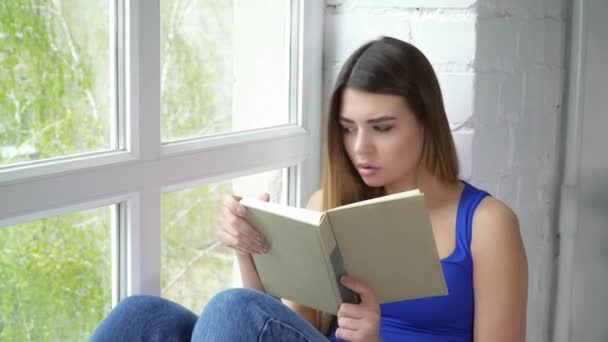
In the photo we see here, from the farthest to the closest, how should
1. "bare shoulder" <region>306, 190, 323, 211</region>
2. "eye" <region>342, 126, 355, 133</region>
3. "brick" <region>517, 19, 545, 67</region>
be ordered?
"brick" <region>517, 19, 545, 67</region> < "bare shoulder" <region>306, 190, 323, 211</region> < "eye" <region>342, 126, 355, 133</region>

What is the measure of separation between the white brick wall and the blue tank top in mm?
308

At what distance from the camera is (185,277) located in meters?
1.67

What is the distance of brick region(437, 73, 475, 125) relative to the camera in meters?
1.82

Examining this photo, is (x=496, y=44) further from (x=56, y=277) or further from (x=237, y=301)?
(x=56, y=277)

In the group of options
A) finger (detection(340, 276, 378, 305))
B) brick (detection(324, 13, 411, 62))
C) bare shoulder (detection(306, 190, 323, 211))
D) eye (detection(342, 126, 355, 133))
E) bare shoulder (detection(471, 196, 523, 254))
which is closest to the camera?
finger (detection(340, 276, 378, 305))

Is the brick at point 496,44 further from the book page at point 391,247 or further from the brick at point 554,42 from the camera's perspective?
the book page at point 391,247

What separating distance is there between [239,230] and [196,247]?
27 centimetres

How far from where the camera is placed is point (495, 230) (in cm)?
152

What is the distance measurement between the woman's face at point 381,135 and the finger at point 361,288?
0.25 m

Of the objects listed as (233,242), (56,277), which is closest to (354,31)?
(233,242)


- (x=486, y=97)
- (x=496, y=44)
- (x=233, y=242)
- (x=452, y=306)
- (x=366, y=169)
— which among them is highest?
(x=496, y=44)

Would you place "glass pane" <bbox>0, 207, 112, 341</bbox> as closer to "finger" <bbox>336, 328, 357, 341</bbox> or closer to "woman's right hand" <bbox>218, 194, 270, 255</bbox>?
"woman's right hand" <bbox>218, 194, 270, 255</bbox>

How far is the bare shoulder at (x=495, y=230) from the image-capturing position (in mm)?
1517

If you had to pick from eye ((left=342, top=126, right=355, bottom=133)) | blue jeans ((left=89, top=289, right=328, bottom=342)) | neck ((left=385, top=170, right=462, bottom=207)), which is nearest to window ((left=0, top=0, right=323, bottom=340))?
blue jeans ((left=89, top=289, right=328, bottom=342))
